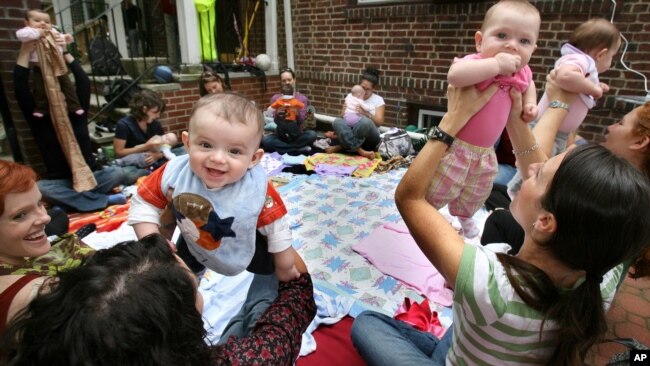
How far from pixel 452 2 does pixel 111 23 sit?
6.54 m

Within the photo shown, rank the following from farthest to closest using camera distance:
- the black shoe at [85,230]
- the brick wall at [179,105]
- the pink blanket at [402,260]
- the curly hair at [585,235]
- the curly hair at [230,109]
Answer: the brick wall at [179,105], the black shoe at [85,230], the pink blanket at [402,260], the curly hair at [230,109], the curly hair at [585,235]

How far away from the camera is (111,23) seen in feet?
23.5

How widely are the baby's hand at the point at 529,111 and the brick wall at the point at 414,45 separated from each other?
3129mm

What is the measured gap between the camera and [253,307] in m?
1.62

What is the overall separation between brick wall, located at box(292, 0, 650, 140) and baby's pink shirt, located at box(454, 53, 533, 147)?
310cm

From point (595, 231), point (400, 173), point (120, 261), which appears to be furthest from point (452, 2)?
point (120, 261)

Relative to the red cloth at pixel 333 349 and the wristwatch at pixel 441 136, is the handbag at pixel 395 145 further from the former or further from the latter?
the wristwatch at pixel 441 136

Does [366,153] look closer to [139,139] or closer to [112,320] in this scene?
[139,139]

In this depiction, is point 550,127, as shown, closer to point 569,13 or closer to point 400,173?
point 400,173

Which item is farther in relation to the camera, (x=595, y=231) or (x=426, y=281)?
(x=426, y=281)

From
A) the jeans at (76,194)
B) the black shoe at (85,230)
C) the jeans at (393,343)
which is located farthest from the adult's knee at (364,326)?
the jeans at (76,194)

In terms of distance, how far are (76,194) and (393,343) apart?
301 cm

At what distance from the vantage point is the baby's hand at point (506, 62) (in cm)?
124

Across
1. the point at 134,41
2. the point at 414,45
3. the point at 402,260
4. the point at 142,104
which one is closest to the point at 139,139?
the point at 142,104
